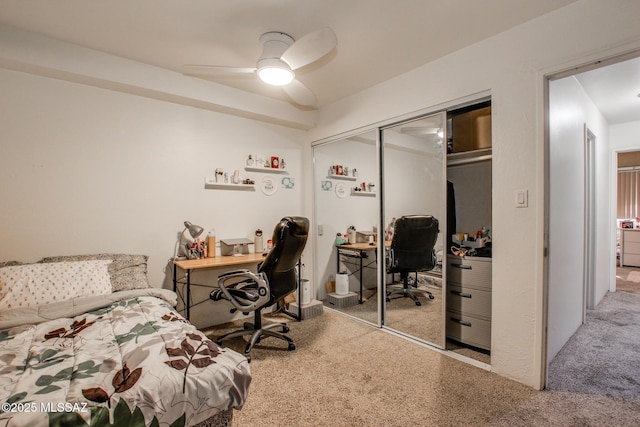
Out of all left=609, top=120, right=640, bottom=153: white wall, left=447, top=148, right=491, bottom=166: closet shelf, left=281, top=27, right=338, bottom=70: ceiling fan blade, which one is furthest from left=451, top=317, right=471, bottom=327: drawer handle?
left=609, top=120, right=640, bottom=153: white wall

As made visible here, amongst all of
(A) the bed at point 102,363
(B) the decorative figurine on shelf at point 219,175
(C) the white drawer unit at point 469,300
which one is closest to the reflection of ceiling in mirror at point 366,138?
(B) the decorative figurine on shelf at point 219,175

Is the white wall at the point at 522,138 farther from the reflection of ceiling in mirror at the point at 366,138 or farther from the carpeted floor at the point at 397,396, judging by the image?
the reflection of ceiling in mirror at the point at 366,138

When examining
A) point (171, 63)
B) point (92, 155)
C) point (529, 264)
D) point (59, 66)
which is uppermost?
point (171, 63)

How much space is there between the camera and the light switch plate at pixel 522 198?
2016 mm

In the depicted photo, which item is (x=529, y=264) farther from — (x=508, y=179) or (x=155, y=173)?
(x=155, y=173)

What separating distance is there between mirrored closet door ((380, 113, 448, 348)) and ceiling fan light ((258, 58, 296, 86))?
1295 millimetres

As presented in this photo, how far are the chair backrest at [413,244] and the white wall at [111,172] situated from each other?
5.57ft

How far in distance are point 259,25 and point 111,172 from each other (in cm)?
188

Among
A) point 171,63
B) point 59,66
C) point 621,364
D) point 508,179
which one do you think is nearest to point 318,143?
point 171,63

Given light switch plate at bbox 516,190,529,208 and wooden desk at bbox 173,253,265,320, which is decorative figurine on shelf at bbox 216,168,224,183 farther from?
light switch plate at bbox 516,190,529,208

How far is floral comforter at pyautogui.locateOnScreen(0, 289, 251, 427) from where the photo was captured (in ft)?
3.22

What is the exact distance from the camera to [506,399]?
6.10 feet

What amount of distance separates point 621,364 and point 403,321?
5.53 feet

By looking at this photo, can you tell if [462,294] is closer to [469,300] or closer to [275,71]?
[469,300]
